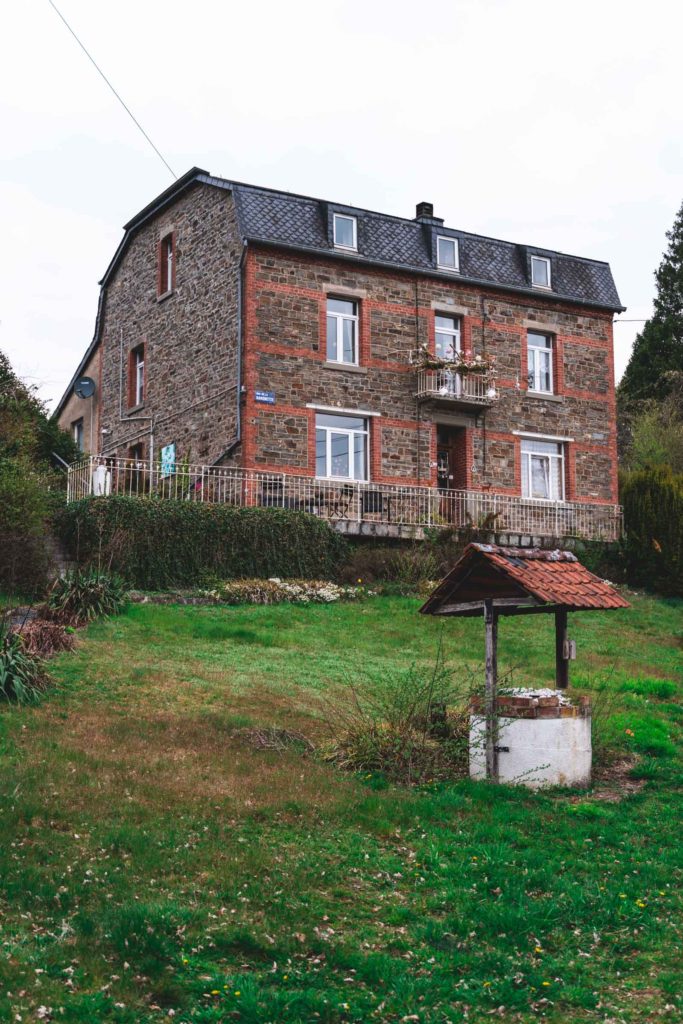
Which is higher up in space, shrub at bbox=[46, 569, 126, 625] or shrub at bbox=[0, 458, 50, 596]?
shrub at bbox=[0, 458, 50, 596]

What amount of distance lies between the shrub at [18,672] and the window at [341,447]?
1417 cm

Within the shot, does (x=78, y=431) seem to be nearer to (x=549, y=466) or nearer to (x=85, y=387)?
(x=85, y=387)

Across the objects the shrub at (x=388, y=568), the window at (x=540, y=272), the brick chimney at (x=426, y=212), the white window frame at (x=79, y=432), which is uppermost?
the brick chimney at (x=426, y=212)

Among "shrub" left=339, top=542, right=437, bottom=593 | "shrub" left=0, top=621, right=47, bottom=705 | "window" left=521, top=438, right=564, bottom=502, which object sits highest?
"window" left=521, top=438, right=564, bottom=502

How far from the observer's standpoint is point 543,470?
3091cm

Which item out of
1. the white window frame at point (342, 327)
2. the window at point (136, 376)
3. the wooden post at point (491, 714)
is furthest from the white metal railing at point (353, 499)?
the wooden post at point (491, 714)

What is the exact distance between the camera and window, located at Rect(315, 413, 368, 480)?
27.5 m

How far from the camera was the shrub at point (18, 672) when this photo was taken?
12.5 metres

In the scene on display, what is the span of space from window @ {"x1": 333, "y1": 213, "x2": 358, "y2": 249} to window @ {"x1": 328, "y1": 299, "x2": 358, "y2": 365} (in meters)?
1.38

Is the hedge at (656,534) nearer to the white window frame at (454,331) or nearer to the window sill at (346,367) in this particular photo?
the white window frame at (454,331)

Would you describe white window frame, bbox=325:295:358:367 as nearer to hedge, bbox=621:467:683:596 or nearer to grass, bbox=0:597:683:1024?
hedge, bbox=621:467:683:596

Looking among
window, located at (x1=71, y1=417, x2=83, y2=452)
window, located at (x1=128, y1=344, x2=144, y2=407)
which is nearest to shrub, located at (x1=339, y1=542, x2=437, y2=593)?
window, located at (x1=128, y1=344, x2=144, y2=407)

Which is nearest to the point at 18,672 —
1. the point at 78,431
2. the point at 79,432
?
the point at 79,432

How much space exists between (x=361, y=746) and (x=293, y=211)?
63.3 ft
